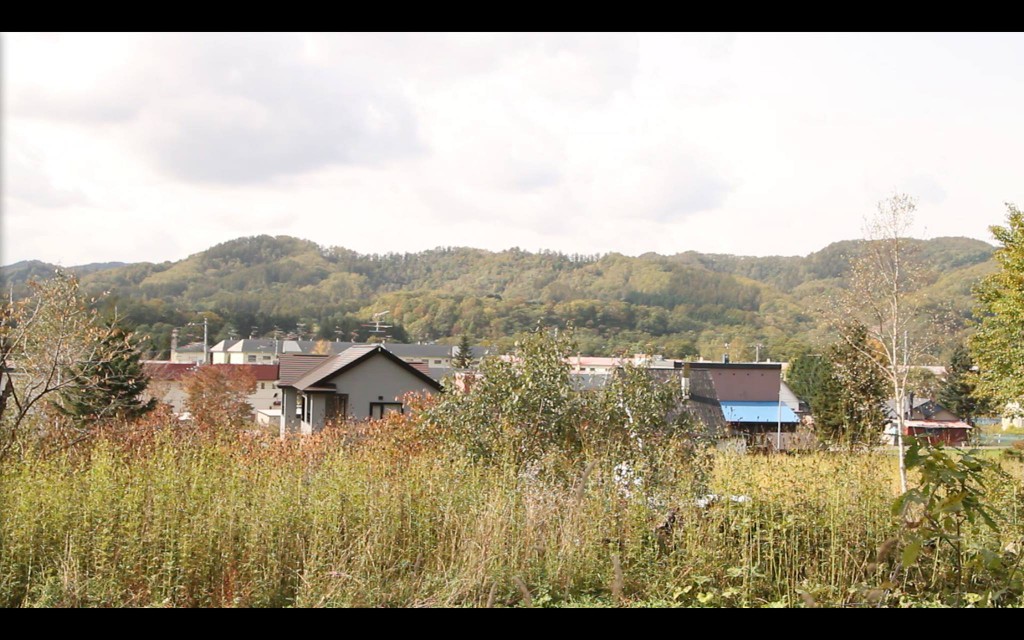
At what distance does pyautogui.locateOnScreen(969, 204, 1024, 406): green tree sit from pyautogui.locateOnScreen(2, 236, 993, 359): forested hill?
39.3ft

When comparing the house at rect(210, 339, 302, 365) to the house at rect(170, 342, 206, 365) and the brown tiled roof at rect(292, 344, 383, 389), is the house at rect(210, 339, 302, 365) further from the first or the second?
the brown tiled roof at rect(292, 344, 383, 389)

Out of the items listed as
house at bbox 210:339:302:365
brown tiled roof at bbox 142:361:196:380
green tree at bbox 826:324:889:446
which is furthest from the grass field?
house at bbox 210:339:302:365

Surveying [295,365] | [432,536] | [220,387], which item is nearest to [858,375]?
[295,365]

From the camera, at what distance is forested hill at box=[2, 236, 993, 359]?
125ft

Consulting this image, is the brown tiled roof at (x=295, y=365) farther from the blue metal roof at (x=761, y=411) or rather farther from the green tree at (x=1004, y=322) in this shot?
the green tree at (x=1004, y=322)

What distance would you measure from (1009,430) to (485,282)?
31.3 meters

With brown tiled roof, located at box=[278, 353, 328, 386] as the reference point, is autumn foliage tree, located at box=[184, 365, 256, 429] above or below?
below

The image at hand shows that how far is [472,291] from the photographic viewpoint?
48344 millimetres

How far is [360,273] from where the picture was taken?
169ft

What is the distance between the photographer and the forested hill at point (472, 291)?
1501 inches

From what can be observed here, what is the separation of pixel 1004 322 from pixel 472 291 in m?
31.7

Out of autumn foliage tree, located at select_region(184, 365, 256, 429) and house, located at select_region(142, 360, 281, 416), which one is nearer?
house, located at select_region(142, 360, 281, 416)

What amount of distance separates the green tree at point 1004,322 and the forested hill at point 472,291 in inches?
472
